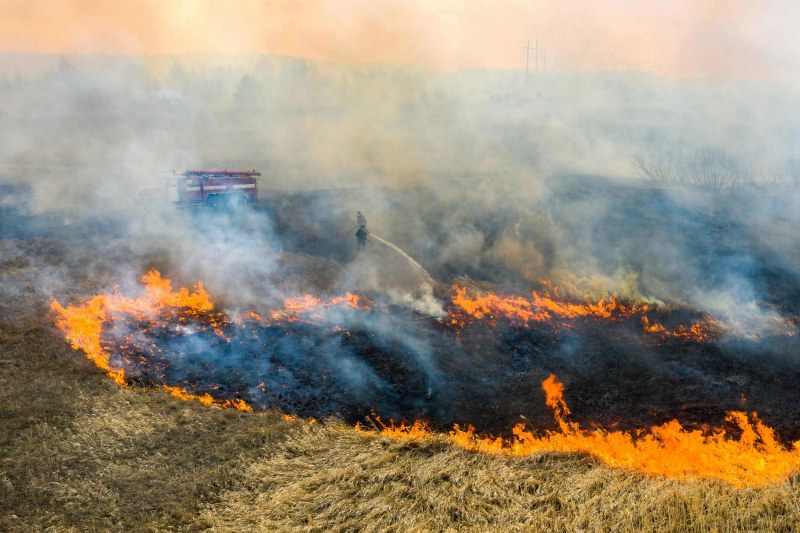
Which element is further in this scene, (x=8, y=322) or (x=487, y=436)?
(x=8, y=322)

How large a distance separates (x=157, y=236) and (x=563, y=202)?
19872 millimetres

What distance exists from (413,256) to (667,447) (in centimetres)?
1241

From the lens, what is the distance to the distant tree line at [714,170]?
119 ft

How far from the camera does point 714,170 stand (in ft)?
126

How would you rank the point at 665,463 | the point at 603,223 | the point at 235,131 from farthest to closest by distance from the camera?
the point at 235,131, the point at 603,223, the point at 665,463

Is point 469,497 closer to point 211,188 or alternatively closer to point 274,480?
point 274,480

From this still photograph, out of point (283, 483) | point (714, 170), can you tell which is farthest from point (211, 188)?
point (714, 170)

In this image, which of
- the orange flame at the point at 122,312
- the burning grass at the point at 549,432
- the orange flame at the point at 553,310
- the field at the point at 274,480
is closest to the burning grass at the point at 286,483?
the field at the point at 274,480

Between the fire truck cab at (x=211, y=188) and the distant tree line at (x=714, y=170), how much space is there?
28.2 m

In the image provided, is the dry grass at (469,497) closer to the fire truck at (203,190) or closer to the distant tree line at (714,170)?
the fire truck at (203,190)

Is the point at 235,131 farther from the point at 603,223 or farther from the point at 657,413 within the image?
the point at 657,413

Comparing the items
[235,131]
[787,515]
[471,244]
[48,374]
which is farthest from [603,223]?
[235,131]

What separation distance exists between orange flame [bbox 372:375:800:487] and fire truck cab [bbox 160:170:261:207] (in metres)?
15.3

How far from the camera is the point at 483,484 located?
33.7 ft
